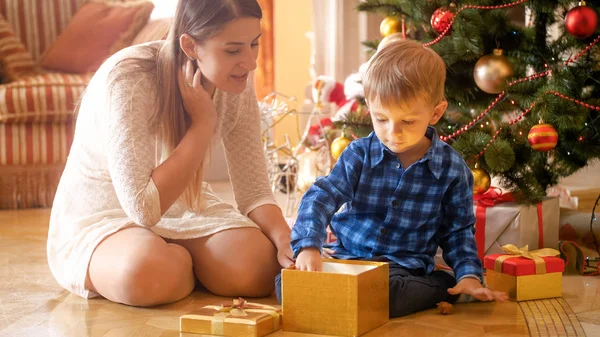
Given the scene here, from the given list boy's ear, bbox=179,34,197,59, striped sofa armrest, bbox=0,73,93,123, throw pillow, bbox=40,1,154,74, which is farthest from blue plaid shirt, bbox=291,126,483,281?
throw pillow, bbox=40,1,154,74

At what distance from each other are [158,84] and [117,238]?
312 mm

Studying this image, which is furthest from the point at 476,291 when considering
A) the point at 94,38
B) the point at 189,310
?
the point at 94,38

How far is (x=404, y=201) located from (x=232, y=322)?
0.41m

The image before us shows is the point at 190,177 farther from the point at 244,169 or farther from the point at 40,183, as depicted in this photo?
the point at 40,183

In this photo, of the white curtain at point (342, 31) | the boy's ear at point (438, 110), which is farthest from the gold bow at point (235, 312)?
the white curtain at point (342, 31)

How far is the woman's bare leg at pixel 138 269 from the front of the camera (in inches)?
57.4

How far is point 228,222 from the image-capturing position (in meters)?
1.63

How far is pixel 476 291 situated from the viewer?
1405 millimetres

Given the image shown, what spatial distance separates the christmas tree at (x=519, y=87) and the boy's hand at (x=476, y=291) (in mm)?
514

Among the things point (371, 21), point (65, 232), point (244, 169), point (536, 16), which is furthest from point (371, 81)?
point (371, 21)

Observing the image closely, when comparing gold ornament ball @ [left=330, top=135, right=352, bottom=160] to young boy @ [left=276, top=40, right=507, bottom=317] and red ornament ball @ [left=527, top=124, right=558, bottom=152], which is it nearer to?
red ornament ball @ [left=527, top=124, right=558, bottom=152]

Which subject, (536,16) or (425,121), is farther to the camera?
(536,16)

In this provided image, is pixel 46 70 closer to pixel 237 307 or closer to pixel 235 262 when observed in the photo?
pixel 235 262

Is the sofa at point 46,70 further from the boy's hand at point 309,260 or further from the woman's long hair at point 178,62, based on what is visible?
the boy's hand at point 309,260
